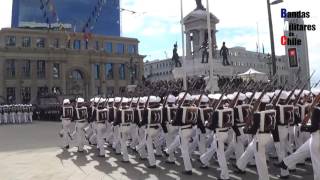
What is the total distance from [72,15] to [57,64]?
997 centimetres

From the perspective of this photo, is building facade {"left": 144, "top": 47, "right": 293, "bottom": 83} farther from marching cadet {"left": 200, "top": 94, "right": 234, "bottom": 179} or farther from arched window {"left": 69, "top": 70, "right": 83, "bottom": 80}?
marching cadet {"left": 200, "top": 94, "right": 234, "bottom": 179}

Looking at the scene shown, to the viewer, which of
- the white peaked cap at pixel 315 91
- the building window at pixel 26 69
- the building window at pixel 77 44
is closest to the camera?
the white peaked cap at pixel 315 91

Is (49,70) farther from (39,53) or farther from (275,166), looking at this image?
(275,166)

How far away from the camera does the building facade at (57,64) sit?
79.8m

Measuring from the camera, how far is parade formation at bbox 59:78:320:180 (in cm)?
942

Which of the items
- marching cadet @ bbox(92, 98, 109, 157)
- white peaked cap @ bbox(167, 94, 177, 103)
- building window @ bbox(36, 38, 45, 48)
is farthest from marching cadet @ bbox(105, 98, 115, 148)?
building window @ bbox(36, 38, 45, 48)

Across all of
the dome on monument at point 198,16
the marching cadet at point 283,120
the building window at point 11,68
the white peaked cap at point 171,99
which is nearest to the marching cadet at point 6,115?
the dome on monument at point 198,16

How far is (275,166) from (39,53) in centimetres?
7566

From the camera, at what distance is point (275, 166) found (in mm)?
12000

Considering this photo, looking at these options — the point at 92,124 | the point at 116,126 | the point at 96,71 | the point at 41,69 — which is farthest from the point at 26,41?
the point at 116,126

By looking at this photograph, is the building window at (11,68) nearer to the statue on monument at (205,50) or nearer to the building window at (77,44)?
the building window at (77,44)

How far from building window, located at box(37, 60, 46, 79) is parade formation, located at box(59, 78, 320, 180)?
69095 millimetres

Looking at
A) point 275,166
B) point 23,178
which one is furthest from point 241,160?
point 23,178

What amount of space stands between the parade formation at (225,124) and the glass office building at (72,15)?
61.3 m
